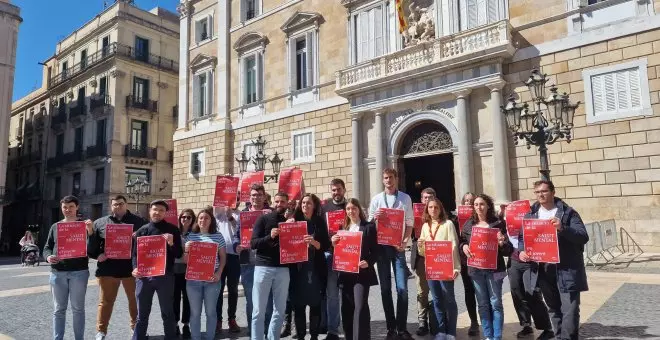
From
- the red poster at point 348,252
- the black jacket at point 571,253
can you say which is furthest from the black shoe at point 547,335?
the red poster at point 348,252

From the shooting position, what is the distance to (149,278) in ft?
18.4

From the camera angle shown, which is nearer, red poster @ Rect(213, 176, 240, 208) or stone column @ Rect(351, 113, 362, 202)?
red poster @ Rect(213, 176, 240, 208)

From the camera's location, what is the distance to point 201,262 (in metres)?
5.62

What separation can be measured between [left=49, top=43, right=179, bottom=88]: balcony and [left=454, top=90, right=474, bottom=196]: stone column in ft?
86.0

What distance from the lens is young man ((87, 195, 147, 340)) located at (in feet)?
19.4

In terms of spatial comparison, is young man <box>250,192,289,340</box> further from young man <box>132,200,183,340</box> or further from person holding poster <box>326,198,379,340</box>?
young man <box>132,200,183,340</box>

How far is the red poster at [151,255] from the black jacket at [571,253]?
4.43 meters

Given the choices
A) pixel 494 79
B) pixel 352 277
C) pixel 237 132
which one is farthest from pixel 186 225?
pixel 237 132

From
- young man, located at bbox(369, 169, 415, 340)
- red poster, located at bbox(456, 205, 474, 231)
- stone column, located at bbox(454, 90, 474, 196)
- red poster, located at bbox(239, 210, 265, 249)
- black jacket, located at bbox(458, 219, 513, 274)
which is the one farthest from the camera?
stone column, located at bbox(454, 90, 474, 196)

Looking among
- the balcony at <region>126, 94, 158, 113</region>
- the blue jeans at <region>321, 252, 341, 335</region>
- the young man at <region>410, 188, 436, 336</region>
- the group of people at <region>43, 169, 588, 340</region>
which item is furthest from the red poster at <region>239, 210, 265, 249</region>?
the balcony at <region>126, 94, 158, 113</region>

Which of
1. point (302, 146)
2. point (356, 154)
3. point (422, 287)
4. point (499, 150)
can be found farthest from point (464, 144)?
point (422, 287)

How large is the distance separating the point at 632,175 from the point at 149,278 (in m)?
12.4

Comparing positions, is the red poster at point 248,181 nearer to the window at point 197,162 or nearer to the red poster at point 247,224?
the red poster at point 247,224

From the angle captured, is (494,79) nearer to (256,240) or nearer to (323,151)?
(323,151)
